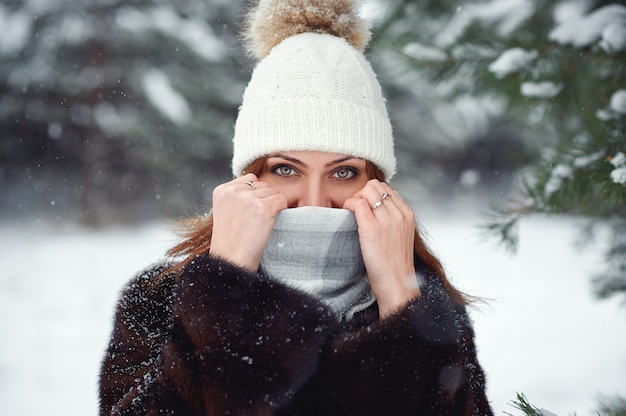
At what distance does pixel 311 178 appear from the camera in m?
1.84

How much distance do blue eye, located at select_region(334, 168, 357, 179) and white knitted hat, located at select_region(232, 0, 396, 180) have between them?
8 cm

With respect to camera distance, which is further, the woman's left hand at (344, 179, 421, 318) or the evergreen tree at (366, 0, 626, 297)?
the evergreen tree at (366, 0, 626, 297)

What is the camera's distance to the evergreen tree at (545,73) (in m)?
1.79

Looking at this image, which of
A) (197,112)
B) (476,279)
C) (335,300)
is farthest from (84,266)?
(335,300)

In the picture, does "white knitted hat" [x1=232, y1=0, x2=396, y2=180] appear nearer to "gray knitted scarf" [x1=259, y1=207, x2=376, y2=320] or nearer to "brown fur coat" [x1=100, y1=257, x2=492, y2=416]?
"gray knitted scarf" [x1=259, y1=207, x2=376, y2=320]

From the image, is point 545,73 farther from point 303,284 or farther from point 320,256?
point 303,284

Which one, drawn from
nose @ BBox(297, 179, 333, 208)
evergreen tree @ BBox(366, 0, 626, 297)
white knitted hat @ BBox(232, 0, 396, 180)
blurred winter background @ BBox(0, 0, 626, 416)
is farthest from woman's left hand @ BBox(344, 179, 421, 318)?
evergreen tree @ BBox(366, 0, 626, 297)

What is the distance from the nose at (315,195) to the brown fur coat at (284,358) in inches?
15.7

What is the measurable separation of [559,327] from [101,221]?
9.98 meters

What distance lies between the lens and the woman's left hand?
64.1 inches

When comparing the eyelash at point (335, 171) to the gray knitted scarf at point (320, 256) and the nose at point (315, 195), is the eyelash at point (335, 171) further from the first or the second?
the gray knitted scarf at point (320, 256)

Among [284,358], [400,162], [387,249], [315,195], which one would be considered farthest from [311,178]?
[400,162]

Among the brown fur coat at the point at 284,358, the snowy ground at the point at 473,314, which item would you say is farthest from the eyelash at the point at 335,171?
the snowy ground at the point at 473,314

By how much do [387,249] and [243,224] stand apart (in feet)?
1.53
